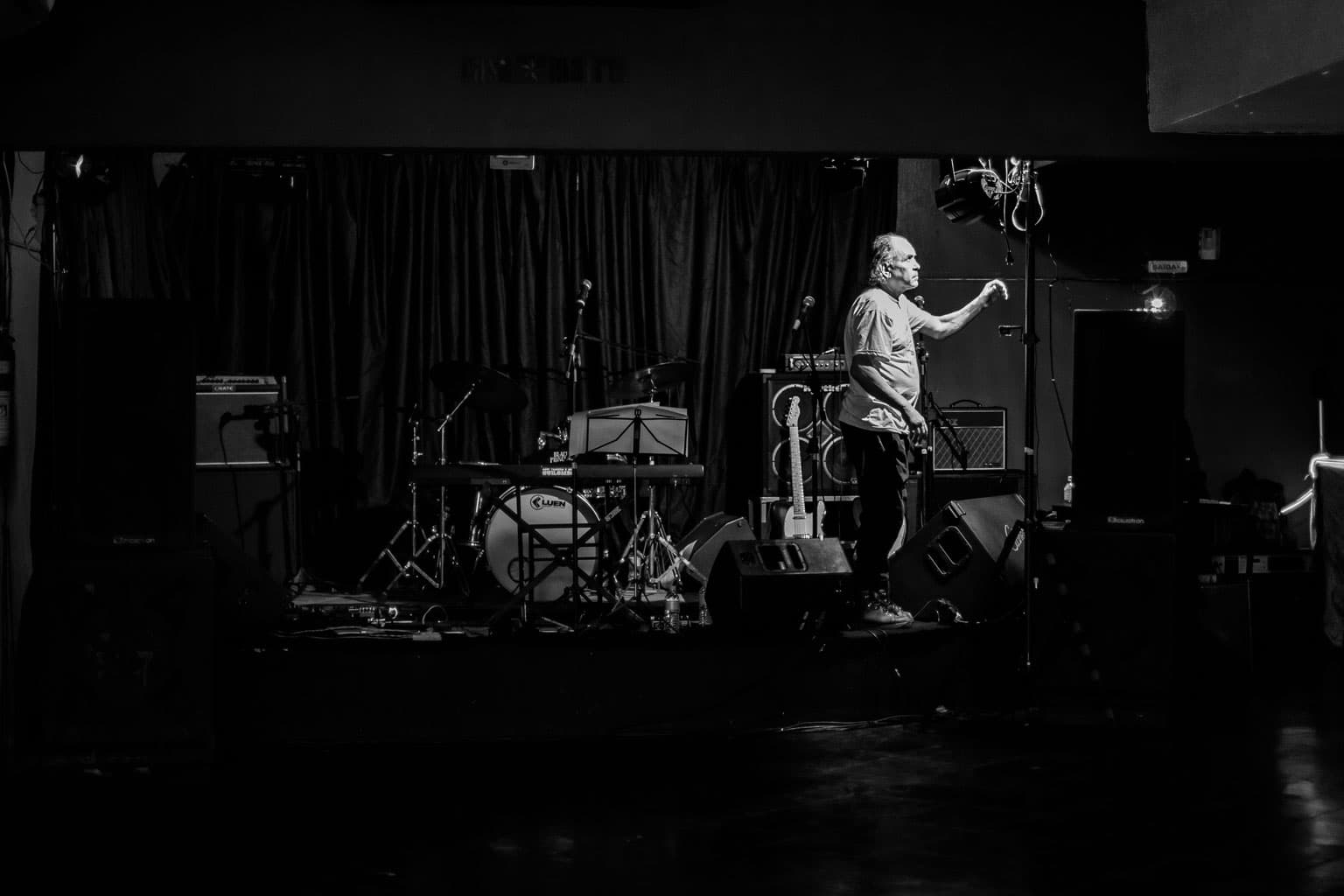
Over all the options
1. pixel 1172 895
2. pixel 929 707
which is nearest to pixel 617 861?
pixel 1172 895

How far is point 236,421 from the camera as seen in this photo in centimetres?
757

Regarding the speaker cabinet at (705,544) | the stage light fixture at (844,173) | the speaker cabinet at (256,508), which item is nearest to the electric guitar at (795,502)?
the speaker cabinet at (705,544)

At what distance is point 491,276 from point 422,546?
1951mm

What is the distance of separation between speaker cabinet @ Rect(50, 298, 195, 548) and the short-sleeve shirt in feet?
8.65

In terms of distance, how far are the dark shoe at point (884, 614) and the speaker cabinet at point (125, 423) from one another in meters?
2.62

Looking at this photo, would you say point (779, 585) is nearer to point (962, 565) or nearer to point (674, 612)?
point (962, 565)

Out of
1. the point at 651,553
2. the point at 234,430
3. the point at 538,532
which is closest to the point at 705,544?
the point at 651,553

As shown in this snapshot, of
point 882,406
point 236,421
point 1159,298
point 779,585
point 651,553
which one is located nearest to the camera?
point 779,585

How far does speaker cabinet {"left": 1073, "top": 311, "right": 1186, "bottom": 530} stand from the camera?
186 inches

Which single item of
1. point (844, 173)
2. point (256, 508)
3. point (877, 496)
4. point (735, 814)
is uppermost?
point (844, 173)

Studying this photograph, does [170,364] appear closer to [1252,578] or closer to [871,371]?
[871,371]

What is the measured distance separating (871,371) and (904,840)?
2331mm

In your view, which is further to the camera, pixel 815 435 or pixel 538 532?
pixel 538 532

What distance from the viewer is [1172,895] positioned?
9.93 ft
